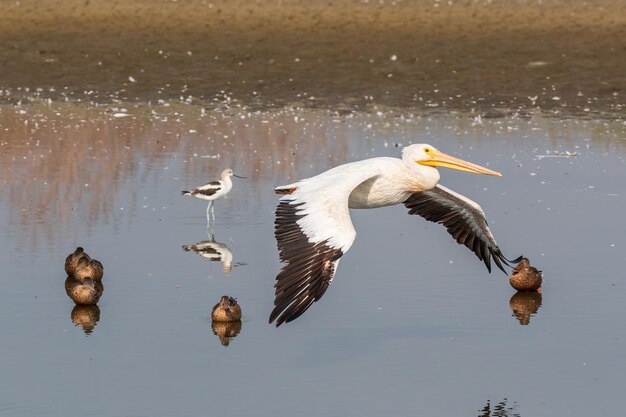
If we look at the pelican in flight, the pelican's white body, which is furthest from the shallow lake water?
the pelican's white body

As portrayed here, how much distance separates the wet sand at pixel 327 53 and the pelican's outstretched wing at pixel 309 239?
1264cm

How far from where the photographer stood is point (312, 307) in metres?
11.7

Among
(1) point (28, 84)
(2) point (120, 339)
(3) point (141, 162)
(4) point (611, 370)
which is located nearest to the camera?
(4) point (611, 370)

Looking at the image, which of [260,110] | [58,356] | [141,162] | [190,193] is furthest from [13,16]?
[58,356]

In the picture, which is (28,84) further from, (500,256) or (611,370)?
(611,370)

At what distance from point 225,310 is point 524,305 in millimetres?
2664

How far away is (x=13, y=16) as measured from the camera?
29.2 meters

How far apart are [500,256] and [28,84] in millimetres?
15308

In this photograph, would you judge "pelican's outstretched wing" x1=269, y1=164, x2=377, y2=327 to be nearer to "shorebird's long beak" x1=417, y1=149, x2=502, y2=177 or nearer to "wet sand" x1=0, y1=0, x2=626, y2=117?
"shorebird's long beak" x1=417, y1=149, x2=502, y2=177

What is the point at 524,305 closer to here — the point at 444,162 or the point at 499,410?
the point at 444,162

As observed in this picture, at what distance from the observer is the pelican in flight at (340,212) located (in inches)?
365

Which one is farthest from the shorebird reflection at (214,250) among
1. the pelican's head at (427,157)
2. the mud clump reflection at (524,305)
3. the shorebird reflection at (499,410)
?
the shorebird reflection at (499,410)

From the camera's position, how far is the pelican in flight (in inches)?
365

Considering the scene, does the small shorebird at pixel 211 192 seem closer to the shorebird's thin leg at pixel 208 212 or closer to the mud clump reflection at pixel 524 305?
the shorebird's thin leg at pixel 208 212
